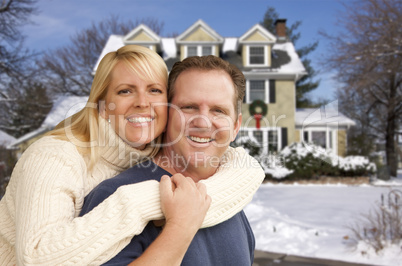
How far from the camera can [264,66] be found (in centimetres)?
1855

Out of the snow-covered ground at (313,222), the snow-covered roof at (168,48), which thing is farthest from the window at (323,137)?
the snow-covered roof at (168,48)

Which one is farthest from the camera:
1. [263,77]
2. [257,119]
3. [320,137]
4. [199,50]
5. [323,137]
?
[320,137]

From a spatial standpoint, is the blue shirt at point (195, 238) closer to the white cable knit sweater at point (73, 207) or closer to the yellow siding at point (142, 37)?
the white cable knit sweater at point (73, 207)

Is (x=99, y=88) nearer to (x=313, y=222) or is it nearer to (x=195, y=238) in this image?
(x=195, y=238)

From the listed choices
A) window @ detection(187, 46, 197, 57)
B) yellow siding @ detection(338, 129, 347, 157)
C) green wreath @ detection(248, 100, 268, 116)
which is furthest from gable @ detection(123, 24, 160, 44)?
yellow siding @ detection(338, 129, 347, 157)

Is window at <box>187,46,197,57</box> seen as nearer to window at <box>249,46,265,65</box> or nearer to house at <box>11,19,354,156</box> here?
house at <box>11,19,354,156</box>

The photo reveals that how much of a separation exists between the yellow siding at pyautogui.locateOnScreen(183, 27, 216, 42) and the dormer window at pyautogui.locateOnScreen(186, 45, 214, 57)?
0.33m

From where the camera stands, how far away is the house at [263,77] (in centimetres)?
1791

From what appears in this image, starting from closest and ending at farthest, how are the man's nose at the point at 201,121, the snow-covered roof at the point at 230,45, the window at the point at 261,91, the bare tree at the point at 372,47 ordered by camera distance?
the man's nose at the point at 201,121
the bare tree at the point at 372,47
the window at the point at 261,91
the snow-covered roof at the point at 230,45

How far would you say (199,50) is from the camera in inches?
723

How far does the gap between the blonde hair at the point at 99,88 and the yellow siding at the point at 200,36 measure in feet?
56.2

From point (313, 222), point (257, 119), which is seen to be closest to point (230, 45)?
point (257, 119)

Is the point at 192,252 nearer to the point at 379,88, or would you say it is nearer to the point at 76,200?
the point at 76,200

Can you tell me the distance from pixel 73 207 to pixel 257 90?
1713cm
